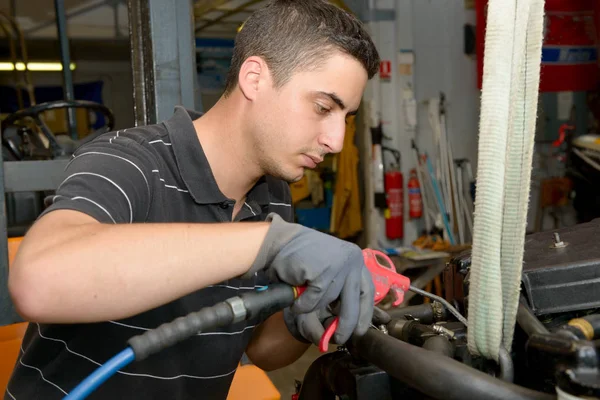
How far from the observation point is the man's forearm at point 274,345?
1.31 meters

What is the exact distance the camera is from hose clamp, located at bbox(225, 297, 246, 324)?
2.25 feet

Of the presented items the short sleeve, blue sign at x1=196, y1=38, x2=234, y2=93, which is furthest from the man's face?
blue sign at x1=196, y1=38, x2=234, y2=93

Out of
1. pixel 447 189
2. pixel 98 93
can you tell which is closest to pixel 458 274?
pixel 447 189

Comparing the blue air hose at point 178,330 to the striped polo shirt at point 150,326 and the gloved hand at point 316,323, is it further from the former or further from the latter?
the striped polo shirt at point 150,326

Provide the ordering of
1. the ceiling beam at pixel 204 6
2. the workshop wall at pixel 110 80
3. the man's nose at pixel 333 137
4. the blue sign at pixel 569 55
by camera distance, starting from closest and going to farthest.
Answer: the man's nose at pixel 333 137, the blue sign at pixel 569 55, the ceiling beam at pixel 204 6, the workshop wall at pixel 110 80

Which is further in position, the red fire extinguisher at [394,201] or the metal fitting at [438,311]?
the red fire extinguisher at [394,201]

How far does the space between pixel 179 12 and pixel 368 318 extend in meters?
1.15

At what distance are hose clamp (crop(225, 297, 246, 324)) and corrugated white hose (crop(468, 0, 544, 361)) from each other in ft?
0.94

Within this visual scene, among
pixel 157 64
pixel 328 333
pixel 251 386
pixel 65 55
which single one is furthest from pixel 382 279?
pixel 65 55

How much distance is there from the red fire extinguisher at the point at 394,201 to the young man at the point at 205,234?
3.49m

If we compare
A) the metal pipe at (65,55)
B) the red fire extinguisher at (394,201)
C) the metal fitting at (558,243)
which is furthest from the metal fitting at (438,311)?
the red fire extinguisher at (394,201)

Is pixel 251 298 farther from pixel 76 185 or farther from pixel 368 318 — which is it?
pixel 76 185

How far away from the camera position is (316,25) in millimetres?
1155

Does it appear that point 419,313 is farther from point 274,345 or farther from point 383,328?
point 274,345
